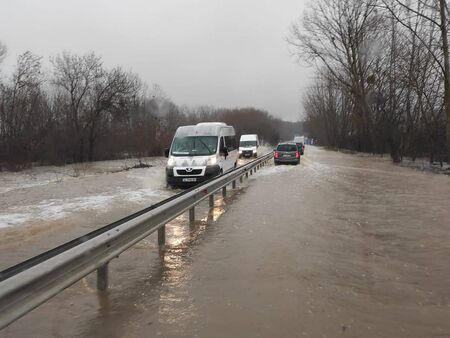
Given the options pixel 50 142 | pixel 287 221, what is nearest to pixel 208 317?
pixel 287 221

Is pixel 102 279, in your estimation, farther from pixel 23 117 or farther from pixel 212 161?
pixel 23 117

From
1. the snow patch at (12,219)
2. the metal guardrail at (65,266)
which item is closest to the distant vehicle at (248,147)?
the snow patch at (12,219)

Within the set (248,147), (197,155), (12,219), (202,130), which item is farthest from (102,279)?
(248,147)

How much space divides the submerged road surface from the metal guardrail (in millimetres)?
443

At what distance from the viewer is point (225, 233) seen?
825 centimetres

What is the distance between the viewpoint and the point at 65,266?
3949 mm

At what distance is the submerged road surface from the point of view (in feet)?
13.4

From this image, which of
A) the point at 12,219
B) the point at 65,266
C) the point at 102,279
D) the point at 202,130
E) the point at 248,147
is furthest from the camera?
the point at 248,147

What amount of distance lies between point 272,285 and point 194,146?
12.4 meters

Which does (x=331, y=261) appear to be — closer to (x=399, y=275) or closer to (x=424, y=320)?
(x=399, y=275)

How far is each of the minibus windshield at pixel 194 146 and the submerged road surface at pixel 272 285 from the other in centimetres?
737

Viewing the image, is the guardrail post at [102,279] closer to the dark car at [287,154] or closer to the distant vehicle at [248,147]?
the dark car at [287,154]

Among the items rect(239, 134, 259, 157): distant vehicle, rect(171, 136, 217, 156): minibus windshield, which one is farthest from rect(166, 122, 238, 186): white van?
rect(239, 134, 259, 157): distant vehicle

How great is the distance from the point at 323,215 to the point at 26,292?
7.67 meters
